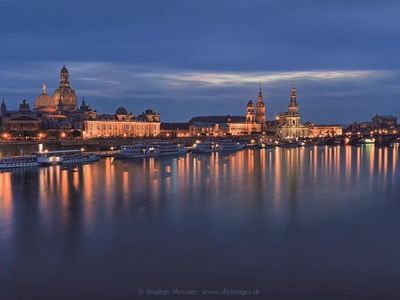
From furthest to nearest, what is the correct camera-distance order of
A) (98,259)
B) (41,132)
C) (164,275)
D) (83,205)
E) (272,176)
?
(41,132), (272,176), (83,205), (98,259), (164,275)

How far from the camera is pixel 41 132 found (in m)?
80.1

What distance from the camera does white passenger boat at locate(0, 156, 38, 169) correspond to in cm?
4125

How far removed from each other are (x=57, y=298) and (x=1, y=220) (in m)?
9.45

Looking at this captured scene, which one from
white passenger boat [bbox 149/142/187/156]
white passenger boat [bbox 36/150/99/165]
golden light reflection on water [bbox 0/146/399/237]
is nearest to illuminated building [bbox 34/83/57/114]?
white passenger boat [bbox 149/142/187/156]

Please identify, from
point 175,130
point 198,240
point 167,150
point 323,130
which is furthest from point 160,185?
point 323,130

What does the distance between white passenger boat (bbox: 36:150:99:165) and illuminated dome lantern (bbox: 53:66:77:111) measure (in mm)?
Result: 54647

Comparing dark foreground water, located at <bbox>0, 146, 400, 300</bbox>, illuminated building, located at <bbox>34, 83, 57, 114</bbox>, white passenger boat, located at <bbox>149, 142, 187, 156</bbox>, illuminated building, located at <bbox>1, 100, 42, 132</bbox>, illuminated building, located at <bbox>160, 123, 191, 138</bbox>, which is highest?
illuminated building, located at <bbox>34, 83, 57, 114</bbox>

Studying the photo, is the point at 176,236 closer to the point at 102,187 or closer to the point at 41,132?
the point at 102,187

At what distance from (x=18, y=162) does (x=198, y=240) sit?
31081 millimetres

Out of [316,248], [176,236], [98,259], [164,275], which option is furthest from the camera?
[176,236]

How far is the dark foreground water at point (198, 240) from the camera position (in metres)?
12.2

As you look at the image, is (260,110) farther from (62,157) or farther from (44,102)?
(62,157)

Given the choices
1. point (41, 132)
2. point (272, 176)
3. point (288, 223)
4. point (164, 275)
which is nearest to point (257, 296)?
point (164, 275)

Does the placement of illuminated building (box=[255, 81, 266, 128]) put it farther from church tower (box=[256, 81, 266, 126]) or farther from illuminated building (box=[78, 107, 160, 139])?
illuminated building (box=[78, 107, 160, 139])
